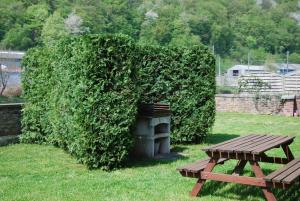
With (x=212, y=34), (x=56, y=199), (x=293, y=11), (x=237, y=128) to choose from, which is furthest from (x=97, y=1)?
(x=56, y=199)

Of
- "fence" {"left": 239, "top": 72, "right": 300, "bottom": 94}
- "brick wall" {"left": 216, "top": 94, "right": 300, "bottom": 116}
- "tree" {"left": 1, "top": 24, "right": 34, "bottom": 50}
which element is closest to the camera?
"brick wall" {"left": 216, "top": 94, "right": 300, "bottom": 116}

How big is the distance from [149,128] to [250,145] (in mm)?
3057

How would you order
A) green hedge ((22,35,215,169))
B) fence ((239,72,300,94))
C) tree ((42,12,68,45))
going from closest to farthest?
green hedge ((22,35,215,169)) < fence ((239,72,300,94)) < tree ((42,12,68,45))

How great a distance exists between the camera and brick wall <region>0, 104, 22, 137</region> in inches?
399

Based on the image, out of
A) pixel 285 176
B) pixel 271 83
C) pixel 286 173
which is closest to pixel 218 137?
pixel 286 173

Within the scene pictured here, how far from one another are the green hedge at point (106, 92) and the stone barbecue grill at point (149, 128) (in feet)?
1.99

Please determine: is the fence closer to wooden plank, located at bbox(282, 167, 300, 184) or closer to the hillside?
wooden plank, located at bbox(282, 167, 300, 184)

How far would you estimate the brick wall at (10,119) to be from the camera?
10133mm

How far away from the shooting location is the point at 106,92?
7.00 metres

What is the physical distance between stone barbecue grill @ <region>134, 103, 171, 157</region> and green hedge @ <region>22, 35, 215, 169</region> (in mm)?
606

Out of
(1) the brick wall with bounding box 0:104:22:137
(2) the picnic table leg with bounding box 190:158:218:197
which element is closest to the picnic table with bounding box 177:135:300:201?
(2) the picnic table leg with bounding box 190:158:218:197

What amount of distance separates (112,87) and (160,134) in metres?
1.97

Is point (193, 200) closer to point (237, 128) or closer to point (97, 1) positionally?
point (237, 128)

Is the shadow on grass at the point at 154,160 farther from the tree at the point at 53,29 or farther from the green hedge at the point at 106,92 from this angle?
the tree at the point at 53,29
